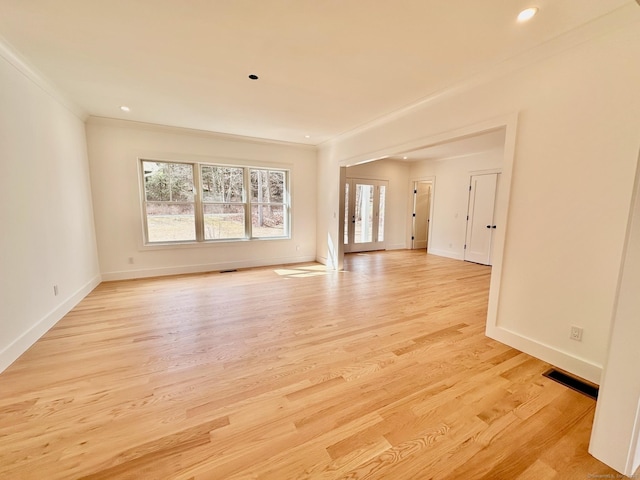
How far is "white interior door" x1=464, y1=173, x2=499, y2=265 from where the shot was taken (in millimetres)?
5984

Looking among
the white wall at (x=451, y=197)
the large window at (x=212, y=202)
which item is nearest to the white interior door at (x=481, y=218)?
the white wall at (x=451, y=197)

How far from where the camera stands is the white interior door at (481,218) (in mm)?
5984

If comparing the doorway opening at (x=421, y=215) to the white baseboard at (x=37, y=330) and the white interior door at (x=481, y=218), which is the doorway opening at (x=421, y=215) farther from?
the white baseboard at (x=37, y=330)

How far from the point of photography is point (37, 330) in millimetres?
2525

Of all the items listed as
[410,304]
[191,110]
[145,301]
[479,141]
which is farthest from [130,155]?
[479,141]

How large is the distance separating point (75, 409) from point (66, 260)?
2338 millimetres

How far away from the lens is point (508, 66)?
2.33 m

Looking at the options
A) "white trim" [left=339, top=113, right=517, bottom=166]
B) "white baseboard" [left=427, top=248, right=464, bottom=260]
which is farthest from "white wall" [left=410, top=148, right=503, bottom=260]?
"white trim" [left=339, top=113, right=517, bottom=166]

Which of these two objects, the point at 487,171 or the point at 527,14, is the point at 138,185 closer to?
the point at 527,14

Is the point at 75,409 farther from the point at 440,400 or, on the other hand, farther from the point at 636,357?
the point at 636,357

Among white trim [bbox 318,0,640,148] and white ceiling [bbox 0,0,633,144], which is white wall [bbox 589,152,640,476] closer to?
white trim [bbox 318,0,640,148]

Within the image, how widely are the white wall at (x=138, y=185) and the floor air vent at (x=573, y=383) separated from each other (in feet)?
15.5

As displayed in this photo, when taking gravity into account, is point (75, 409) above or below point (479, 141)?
below

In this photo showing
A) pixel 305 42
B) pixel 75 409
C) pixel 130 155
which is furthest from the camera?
pixel 130 155
